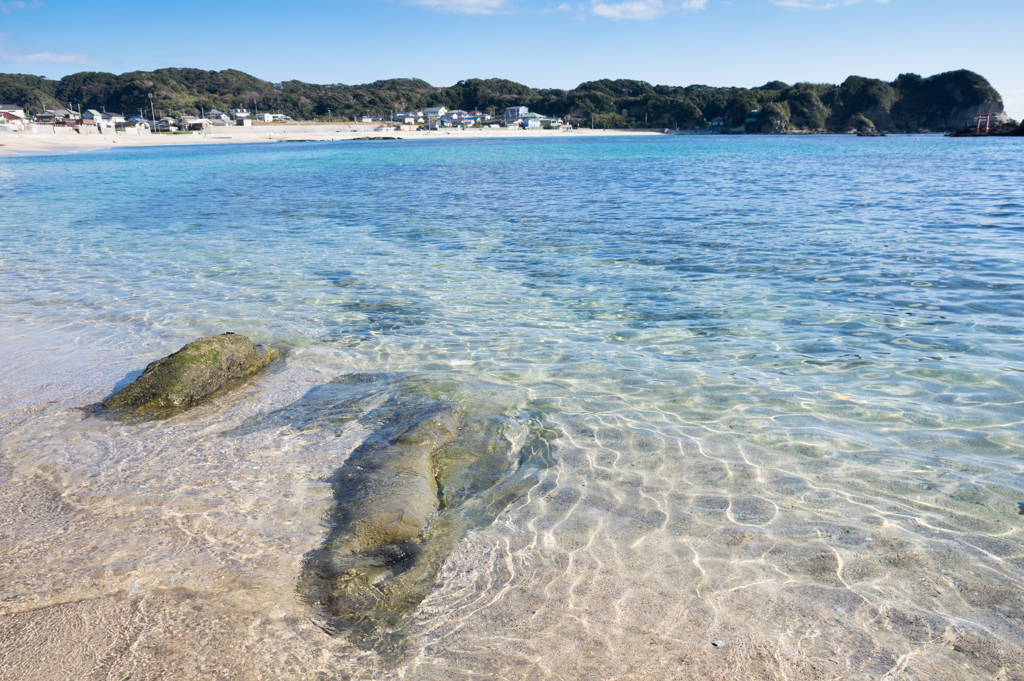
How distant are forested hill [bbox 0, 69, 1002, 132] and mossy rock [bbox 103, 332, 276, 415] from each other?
516 feet

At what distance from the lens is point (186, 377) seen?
503 centimetres

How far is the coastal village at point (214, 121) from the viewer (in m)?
98.8

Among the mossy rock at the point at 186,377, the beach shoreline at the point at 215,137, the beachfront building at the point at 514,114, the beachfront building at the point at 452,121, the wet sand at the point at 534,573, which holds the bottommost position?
the wet sand at the point at 534,573

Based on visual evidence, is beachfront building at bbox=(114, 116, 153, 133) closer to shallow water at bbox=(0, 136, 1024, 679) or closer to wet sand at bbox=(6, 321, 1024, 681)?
shallow water at bbox=(0, 136, 1024, 679)

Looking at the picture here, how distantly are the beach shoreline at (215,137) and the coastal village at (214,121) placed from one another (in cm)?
482

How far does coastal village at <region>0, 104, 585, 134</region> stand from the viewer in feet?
324

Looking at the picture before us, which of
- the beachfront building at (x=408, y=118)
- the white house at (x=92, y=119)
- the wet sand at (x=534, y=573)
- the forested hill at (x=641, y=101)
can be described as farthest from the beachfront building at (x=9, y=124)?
the wet sand at (x=534, y=573)

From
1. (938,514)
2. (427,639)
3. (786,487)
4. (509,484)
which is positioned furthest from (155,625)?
(938,514)

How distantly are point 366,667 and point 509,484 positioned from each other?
1.67 metres

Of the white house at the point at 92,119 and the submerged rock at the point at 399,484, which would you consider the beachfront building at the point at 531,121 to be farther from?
the submerged rock at the point at 399,484

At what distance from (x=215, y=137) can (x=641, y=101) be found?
121m

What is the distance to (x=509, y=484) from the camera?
3814mm

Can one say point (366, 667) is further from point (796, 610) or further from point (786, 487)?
point (786, 487)

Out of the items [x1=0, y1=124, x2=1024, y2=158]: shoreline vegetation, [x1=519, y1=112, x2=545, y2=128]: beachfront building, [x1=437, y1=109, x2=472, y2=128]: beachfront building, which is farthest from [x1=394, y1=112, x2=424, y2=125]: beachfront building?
[x1=519, y1=112, x2=545, y2=128]: beachfront building
